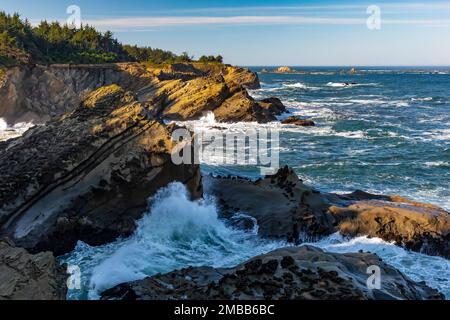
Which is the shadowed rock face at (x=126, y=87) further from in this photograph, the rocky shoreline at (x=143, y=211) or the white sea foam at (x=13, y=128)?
the rocky shoreline at (x=143, y=211)

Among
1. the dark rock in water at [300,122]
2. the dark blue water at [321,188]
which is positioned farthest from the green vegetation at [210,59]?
the dark rock in water at [300,122]

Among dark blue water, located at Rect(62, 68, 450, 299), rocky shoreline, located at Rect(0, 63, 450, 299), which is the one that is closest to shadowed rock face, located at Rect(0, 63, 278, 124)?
dark blue water, located at Rect(62, 68, 450, 299)

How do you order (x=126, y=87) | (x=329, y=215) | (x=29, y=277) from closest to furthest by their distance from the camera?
→ (x=29, y=277)
(x=329, y=215)
(x=126, y=87)

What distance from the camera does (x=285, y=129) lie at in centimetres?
4619

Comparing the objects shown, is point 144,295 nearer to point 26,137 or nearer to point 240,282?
point 240,282

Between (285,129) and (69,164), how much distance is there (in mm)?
32538

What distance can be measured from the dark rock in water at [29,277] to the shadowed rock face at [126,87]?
135 ft

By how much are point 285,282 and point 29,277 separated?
5373mm

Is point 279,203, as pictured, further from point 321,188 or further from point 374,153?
point 374,153

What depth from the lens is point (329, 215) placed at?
1709cm

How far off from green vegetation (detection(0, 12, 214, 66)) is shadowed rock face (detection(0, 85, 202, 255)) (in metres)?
43.8

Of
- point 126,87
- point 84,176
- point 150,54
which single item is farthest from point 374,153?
point 150,54

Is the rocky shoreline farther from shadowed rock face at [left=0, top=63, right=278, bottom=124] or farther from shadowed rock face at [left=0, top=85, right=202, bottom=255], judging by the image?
shadowed rock face at [left=0, top=63, right=278, bottom=124]

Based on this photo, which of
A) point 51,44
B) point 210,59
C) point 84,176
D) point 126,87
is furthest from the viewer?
point 210,59
